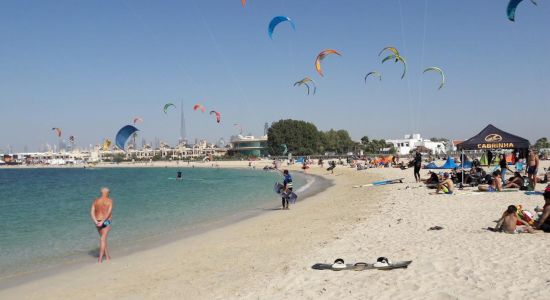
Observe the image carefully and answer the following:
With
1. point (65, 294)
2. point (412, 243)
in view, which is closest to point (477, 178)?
point (412, 243)

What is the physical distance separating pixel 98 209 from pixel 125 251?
2.03 meters

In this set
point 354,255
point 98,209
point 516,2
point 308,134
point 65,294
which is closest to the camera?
point 65,294

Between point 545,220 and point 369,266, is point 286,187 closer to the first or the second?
point 545,220

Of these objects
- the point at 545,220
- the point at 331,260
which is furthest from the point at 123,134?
the point at 545,220

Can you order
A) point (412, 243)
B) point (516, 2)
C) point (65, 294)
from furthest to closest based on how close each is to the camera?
1. point (516, 2)
2. point (412, 243)
3. point (65, 294)

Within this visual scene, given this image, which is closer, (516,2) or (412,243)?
(412,243)

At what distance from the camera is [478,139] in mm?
16266

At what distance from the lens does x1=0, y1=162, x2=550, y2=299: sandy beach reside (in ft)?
17.2

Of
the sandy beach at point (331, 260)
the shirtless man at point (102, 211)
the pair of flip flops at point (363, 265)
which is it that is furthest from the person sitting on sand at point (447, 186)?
the shirtless man at point (102, 211)

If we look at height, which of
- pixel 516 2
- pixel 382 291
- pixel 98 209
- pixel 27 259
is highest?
pixel 516 2

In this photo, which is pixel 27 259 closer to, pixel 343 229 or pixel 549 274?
pixel 343 229

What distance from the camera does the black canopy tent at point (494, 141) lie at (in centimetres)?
1612

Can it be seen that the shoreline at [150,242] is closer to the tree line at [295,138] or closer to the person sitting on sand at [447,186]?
the person sitting on sand at [447,186]

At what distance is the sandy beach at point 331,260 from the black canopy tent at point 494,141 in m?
4.78
